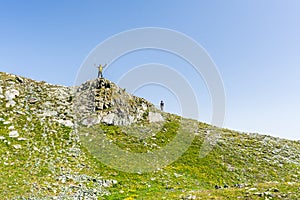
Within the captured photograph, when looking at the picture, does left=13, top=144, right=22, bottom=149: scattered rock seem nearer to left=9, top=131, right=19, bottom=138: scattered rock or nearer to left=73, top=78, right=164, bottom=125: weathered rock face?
left=9, top=131, right=19, bottom=138: scattered rock

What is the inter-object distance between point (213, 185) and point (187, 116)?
68.8ft

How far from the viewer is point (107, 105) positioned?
37.3 metres

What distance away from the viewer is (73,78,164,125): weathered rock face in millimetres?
35781

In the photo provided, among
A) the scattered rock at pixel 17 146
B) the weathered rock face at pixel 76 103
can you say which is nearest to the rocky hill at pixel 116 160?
the weathered rock face at pixel 76 103

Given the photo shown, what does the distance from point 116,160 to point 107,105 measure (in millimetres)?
11158

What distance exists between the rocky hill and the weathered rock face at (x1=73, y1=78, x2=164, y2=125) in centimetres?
14

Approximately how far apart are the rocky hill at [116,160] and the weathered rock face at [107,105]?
14 cm

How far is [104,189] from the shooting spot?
2278cm

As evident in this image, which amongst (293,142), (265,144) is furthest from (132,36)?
(293,142)

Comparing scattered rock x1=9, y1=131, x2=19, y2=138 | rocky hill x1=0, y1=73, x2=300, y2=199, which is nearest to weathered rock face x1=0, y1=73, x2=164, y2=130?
rocky hill x1=0, y1=73, x2=300, y2=199

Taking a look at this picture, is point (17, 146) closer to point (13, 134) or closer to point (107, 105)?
point (13, 134)

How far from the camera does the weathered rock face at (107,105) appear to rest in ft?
117

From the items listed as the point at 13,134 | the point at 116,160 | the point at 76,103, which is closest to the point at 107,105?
the point at 76,103

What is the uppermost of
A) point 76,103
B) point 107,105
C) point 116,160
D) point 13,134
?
point 76,103
